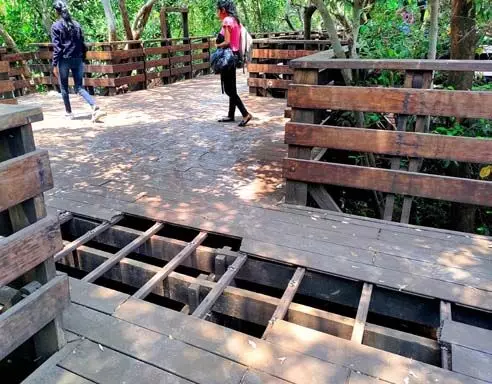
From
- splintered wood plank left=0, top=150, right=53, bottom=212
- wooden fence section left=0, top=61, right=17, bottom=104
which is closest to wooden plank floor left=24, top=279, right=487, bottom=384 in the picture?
splintered wood plank left=0, top=150, right=53, bottom=212

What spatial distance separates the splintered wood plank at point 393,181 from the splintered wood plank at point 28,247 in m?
2.03

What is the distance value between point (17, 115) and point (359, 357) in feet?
5.86

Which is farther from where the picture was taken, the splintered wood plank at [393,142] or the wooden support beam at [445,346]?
the splintered wood plank at [393,142]

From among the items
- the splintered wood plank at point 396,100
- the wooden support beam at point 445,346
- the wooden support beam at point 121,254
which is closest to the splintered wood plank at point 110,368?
the wooden support beam at point 121,254

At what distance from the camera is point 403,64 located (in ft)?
9.86

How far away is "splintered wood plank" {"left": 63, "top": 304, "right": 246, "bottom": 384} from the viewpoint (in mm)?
1914

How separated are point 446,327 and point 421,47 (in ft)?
13.3

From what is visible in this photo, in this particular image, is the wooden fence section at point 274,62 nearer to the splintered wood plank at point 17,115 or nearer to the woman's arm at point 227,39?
the woman's arm at point 227,39

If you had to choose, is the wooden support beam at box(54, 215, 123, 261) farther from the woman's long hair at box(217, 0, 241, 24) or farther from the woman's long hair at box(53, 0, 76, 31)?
the woman's long hair at box(53, 0, 76, 31)

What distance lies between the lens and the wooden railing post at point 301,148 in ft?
10.9

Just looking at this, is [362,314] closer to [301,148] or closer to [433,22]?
[301,148]

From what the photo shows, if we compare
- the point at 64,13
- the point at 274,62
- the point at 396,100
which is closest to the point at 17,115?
the point at 396,100

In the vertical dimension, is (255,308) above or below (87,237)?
below

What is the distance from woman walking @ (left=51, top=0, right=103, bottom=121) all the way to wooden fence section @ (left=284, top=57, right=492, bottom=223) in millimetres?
4444
